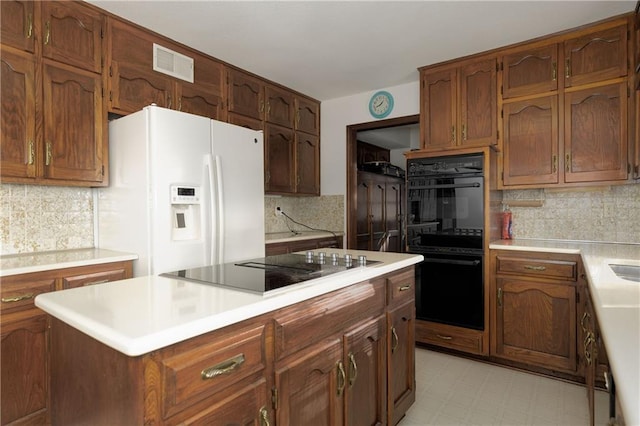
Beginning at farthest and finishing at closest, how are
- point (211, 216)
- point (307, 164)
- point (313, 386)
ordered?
point (307, 164)
point (211, 216)
point (313, 386)

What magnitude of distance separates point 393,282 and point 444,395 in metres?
1.09

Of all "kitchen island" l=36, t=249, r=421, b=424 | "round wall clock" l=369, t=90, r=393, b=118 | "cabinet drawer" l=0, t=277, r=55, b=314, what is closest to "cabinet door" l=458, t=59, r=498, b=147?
"round wall clock" l=369, t=90, r=393, b=118

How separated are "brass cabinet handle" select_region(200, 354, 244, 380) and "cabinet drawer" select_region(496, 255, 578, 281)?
239 centimetres

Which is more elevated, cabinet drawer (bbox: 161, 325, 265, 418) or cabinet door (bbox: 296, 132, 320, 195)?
cabinet door (bbox: 296, 132, 320, 195)

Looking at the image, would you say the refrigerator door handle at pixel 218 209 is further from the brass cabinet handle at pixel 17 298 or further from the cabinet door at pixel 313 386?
the cabinet door at pixel 313 386

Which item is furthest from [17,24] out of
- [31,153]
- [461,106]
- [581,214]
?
[581,214]

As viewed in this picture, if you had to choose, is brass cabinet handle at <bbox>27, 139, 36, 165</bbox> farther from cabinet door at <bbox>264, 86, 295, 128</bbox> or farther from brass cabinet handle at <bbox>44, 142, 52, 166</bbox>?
cabinet door at <bbox>264, 86, 295, 128</bbox>

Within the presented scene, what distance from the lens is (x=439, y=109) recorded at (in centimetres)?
326

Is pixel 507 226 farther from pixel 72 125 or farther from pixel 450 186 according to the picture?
pixel 72 125

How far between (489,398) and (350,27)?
8.79 ft

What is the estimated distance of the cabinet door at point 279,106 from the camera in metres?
3.62

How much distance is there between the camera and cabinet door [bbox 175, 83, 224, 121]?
284cm

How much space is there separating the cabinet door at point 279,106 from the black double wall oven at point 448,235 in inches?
56.4

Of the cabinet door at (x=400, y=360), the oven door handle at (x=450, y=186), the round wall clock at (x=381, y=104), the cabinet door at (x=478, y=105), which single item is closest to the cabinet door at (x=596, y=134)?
the cabinet door at (x=478, y=105)
